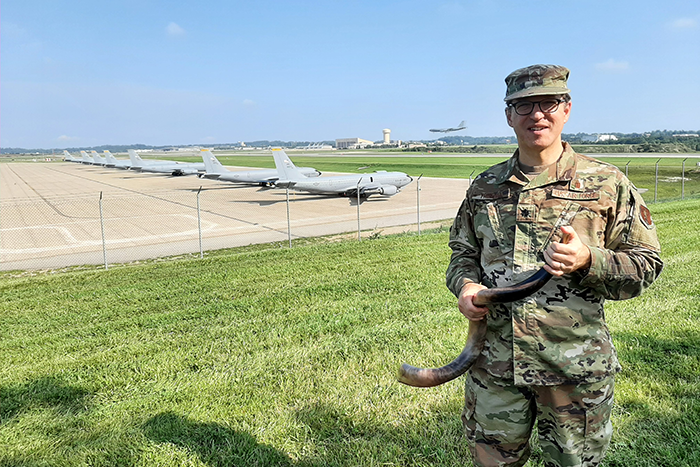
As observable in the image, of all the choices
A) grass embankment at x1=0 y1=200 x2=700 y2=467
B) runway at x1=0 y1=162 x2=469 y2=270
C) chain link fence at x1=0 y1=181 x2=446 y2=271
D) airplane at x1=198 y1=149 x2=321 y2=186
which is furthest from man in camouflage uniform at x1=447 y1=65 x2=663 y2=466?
airplane at x1=198 y1=149 x2=321 y2=186

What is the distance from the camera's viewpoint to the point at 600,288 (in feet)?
7.12

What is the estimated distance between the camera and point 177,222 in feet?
74.2

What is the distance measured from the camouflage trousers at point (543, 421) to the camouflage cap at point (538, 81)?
4.40ft

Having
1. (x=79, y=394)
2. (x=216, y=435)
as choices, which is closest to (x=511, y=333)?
(x=216, y=435)

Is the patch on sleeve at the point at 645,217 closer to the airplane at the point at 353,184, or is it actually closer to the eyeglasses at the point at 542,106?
the eyeglasses at the point at 542,106

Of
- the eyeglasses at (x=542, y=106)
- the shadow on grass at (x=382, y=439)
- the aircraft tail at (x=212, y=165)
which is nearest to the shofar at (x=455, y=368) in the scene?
the eyeglasses at (x=542, y=106)

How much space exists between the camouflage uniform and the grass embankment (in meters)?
1.40

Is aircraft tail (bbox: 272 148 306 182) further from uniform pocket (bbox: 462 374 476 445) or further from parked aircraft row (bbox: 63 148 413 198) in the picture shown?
uniform pocket (bbox: 462 374 476 445)

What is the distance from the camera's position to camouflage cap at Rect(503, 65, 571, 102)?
7.11 ft

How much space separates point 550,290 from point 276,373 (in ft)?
11.3

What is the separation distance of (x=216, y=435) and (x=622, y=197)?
3.35 m

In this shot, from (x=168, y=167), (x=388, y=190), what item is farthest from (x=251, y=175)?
(x=168, y=167)

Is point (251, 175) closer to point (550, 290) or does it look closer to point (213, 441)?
point (213, 441)

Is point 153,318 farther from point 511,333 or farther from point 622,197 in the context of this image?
point 622,197
